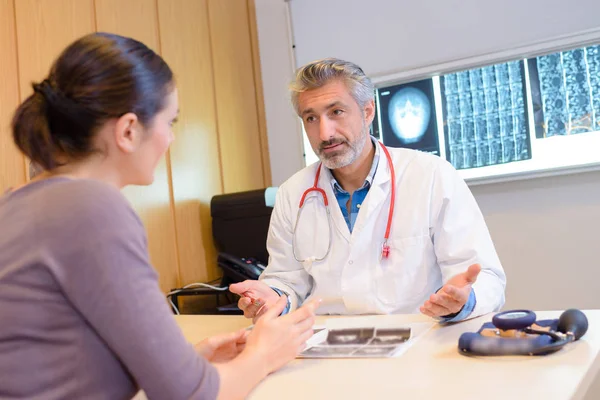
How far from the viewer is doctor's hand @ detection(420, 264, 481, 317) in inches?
56.1

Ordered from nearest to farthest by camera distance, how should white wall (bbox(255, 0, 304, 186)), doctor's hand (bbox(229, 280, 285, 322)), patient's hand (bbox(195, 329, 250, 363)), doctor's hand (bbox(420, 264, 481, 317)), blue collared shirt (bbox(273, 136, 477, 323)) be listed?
patient's hand (bbox(195, 329, 250, 363)) → doctor's hand (bbox(420, 264, 481, 317)) → doctor's hand (bbox(229, 280, 285, 322)) → blue collared shirt (bbox(273, 136, 477, 323)) → white wall (bbox(255, 0, 304, 186))

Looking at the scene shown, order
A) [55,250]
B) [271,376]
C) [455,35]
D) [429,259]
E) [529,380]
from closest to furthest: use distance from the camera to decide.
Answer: [55,250] < [529,380] < [271,376] < [429,259] < [455,35]

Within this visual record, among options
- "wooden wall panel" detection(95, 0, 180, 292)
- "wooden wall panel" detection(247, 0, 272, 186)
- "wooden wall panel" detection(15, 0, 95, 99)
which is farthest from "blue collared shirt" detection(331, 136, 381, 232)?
"wooden wall panel" detection(247, 0, 272, 186)

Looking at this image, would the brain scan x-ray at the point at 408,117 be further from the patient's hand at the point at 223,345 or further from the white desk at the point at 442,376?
the patient's hand at the point at 223,345

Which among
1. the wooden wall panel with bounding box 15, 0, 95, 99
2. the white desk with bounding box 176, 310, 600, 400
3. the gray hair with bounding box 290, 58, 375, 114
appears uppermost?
the wooden wall panel with bounding box 15, 0, 95, 99

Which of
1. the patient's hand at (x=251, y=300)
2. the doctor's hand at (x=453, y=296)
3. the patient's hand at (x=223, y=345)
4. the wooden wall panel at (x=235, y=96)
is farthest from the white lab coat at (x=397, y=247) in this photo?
the wooden wall panel at (x=235, y=96)

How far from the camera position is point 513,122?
10.5 ft

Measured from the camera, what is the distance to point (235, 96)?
3680mm

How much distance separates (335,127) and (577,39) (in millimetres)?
1564

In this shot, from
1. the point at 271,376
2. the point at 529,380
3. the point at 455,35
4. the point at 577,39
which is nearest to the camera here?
the point at 529,380

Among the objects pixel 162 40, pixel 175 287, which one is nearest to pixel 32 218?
pixel 175 287

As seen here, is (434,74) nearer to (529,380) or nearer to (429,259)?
(429,259)

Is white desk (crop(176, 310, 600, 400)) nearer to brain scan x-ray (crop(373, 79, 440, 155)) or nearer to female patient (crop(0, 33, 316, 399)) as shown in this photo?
female patient (crop(0, 33, 316, 399))

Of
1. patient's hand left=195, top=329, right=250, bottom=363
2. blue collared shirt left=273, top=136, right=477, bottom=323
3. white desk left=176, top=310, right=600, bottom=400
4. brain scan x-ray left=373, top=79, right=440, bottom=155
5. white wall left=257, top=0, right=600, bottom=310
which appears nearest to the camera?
white desk left=176, top=310, right=600, bottom=400
